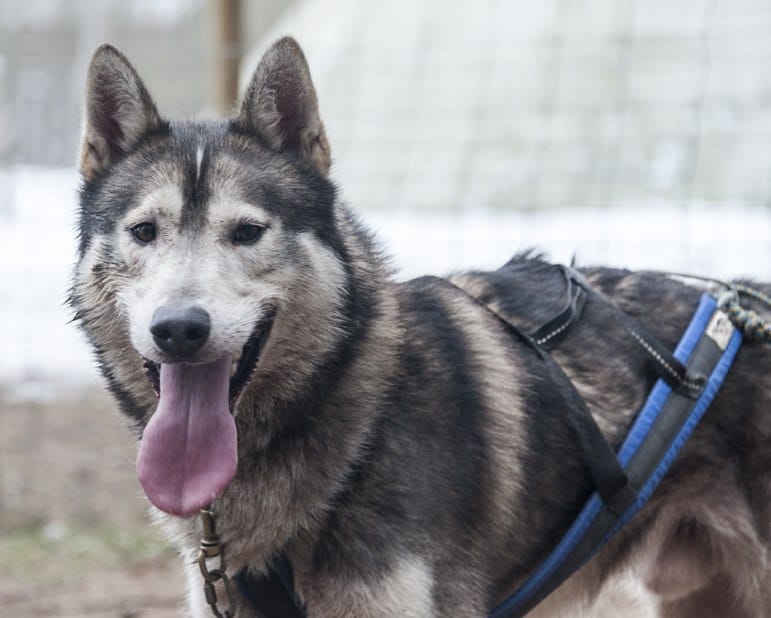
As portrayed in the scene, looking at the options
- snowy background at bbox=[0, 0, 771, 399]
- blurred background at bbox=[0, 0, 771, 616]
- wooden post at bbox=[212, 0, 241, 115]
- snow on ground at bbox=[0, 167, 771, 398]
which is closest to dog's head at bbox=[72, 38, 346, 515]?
wooden post at bbox=[212, 0, 241, 115]

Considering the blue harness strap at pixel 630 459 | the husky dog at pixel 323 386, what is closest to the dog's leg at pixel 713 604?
the husky dog at pixel 323 386

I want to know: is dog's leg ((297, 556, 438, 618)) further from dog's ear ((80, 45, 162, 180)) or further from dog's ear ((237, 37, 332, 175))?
dog's ear ((80, 45, 162, 180))

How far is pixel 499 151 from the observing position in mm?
8773

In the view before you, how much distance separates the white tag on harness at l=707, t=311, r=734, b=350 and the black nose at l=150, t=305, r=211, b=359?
1447mm

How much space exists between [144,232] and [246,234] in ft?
0.77

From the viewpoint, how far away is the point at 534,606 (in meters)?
2.93

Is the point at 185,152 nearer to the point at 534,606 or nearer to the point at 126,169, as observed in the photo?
the point at 126,169

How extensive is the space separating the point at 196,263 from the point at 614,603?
6.17 ft

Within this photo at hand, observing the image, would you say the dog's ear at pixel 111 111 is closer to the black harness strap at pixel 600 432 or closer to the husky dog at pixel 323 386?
the husky dog at pixel 323 386

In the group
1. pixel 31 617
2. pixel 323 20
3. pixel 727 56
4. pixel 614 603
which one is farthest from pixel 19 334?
pixel 614 603

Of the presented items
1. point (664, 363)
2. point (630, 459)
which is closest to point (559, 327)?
point (664, 363)

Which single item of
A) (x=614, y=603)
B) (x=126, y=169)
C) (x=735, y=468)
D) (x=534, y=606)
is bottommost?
(x=614, y=603)

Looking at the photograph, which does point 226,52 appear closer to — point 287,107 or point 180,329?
point 287,107

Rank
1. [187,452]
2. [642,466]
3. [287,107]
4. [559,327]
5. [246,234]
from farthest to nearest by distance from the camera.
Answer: [559,327], [642,466], [287,107], [246,234], [187,452]
